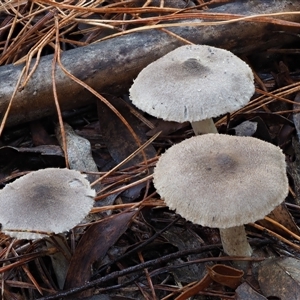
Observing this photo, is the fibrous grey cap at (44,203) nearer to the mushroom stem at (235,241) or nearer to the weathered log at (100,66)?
the mushroom stem at (235,241)

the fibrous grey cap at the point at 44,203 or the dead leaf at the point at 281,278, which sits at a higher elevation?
the fibrous grey cap at the point at 44,203

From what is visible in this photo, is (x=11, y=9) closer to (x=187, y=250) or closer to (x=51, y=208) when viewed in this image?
(x=51, y=208)

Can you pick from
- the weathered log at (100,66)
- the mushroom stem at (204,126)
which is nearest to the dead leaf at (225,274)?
the mushroom stem at (204,126)

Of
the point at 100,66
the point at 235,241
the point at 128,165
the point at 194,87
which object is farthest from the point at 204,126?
the point at 100,66

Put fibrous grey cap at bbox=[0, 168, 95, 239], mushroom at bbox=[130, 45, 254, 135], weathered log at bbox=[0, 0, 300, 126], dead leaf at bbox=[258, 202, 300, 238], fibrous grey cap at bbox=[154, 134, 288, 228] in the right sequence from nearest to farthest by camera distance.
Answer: fibrous grey cap at bbox=[154, 134, 288, 228], fibrous grey cap at bbox=[0, 168, 95, 239], mushroom at bbox=[130, 45, 254, 135], dead leaf at bbox=[258, 202, 300, 238], weathered log at bbox=[0, 0, 300, 126]

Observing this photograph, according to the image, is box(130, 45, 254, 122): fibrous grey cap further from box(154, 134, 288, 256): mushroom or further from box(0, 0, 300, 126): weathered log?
box(0, 0, 300, 126): weathered log

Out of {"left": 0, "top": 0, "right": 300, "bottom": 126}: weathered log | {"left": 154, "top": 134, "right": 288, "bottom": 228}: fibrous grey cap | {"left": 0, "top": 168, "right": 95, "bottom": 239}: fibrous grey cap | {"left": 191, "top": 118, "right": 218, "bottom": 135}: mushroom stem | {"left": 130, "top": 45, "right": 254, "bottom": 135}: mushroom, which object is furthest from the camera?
{"left": 0, "top": 0, "right": 300, "bottom": 126}: weathered log

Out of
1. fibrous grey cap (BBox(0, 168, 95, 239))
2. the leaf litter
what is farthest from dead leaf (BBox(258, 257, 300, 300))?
fibrous grey cap (BBox(0, 168, 95, 239))
